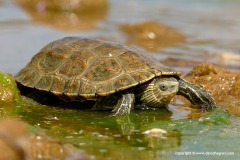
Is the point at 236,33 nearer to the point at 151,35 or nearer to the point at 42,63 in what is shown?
the point at 151,35

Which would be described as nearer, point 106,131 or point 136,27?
point 106,131

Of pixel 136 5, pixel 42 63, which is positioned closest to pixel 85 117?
pixel 42 63

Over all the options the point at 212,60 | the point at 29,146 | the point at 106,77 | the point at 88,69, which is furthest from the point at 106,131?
the point at 212,60

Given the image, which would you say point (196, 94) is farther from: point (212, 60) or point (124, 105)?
point (212, 60)

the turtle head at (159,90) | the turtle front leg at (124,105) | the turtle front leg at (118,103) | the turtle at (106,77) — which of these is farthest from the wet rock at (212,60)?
the turtle front leg at (124,105)

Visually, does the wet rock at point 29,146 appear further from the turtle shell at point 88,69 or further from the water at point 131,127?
the turtle shell at point 88,69

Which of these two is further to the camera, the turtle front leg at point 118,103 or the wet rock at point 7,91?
the wet rock at point 7,91
